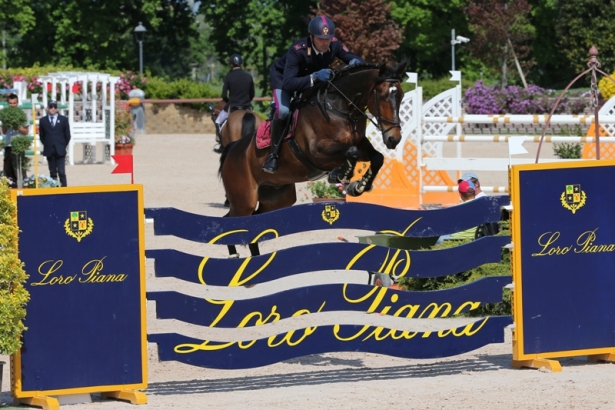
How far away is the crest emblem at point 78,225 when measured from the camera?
5887 millimetres

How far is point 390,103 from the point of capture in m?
8.17

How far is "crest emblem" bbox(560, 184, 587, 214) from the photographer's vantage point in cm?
674

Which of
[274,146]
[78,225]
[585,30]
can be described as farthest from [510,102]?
[78,225]

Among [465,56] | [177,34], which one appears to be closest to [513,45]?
[465,56]

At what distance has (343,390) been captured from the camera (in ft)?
20.8

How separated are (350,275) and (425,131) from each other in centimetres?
557

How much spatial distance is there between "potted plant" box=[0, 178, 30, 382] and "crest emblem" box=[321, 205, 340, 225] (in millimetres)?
1775

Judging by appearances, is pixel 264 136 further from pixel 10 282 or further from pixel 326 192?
pixel 326 192

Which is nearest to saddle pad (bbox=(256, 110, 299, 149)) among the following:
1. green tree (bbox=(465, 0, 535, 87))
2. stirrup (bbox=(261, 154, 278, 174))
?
stirrup (bbox=(261, 154, 278, 174))

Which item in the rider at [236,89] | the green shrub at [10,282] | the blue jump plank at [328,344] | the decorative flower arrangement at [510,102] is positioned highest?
the decorative flower arrangement at [510,102]

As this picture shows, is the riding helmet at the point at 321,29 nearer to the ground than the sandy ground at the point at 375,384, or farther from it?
farther from it

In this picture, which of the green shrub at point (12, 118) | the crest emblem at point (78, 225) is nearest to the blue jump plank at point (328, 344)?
the crest emblem at point (78, 225)

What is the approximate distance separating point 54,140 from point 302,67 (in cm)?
955

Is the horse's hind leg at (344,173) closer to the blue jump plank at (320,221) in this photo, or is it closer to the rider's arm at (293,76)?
the rider's arm at (293,76)
